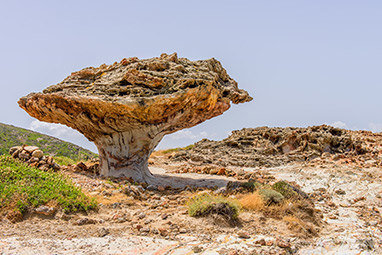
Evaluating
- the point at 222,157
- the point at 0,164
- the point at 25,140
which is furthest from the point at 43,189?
the point at 25,140

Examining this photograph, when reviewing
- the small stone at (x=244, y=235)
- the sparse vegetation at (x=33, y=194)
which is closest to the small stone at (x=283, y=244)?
the small stone at (x=244, y=235)

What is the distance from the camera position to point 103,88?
11.6 m

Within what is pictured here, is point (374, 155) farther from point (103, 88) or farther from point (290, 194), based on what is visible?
point (103, 88)

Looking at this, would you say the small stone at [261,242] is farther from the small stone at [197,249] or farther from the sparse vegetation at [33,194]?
the sparse vegetation at [33,194]

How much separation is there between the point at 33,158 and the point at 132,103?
431 centimetres

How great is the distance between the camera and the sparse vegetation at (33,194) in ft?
23.5

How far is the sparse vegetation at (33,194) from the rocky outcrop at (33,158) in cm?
192

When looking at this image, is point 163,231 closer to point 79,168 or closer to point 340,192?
point 79,168

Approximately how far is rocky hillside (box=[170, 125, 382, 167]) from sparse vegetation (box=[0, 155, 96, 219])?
11.8 meters

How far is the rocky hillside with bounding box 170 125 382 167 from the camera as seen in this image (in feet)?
62.9

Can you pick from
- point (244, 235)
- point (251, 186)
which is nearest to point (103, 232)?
point (244, 235)

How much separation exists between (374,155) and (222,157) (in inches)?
355

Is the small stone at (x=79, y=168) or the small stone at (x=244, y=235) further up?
the small stone at (x=79, y=168)

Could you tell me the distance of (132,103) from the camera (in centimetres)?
1081
